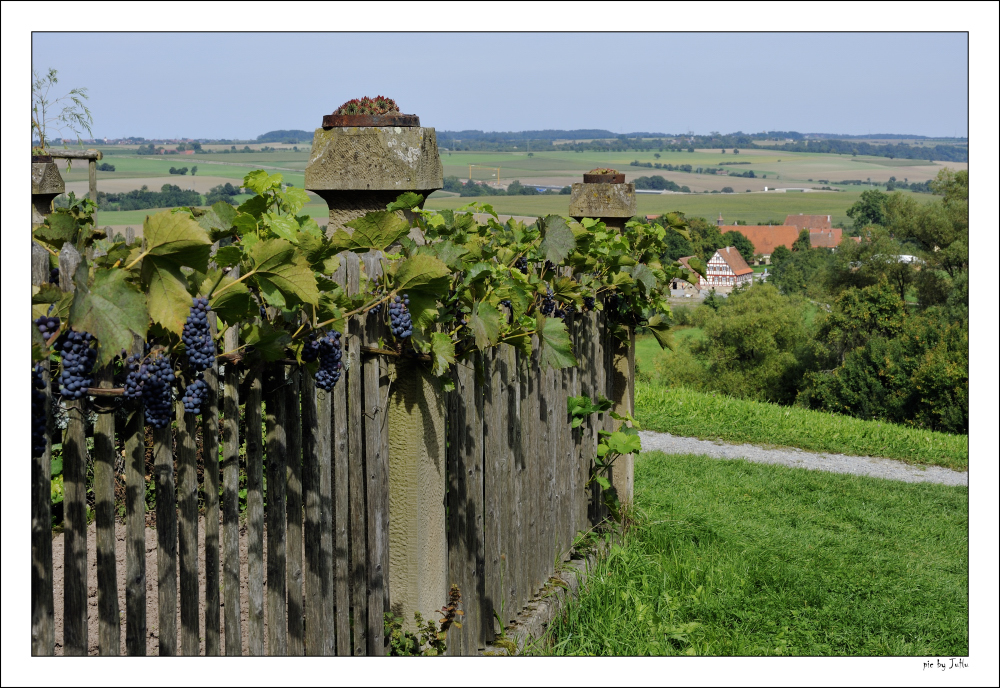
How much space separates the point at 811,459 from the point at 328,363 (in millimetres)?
10692

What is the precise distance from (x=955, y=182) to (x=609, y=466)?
136ft

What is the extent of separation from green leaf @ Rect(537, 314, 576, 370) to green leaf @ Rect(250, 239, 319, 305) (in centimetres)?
152

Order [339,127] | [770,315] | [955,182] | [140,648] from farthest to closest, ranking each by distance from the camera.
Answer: [770,315], [955,182], [339,127], [140,648]

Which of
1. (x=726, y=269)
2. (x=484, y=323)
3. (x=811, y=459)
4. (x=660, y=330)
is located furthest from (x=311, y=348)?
(x=726, y=269)

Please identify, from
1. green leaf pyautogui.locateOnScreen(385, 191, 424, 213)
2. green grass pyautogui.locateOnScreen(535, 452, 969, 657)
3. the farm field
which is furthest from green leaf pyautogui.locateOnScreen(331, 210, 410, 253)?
the farm field

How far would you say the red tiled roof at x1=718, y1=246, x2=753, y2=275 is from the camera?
251 feet

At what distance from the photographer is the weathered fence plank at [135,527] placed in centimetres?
175

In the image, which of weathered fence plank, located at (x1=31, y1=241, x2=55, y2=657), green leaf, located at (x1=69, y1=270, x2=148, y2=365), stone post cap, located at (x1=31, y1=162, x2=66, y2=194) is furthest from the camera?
stone post cap, located at (x1=31, y1=162, x2=66, y2=194)

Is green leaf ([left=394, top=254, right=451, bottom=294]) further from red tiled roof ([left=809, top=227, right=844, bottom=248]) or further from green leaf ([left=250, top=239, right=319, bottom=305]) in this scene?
red tiled roof ([left=809, top=227, right=844, bottom=248])

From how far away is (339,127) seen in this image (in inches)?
105

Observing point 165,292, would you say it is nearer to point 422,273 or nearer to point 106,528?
point 106,528

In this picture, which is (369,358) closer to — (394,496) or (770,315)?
(394,496)

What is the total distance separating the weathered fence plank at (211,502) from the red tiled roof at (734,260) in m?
76.9
